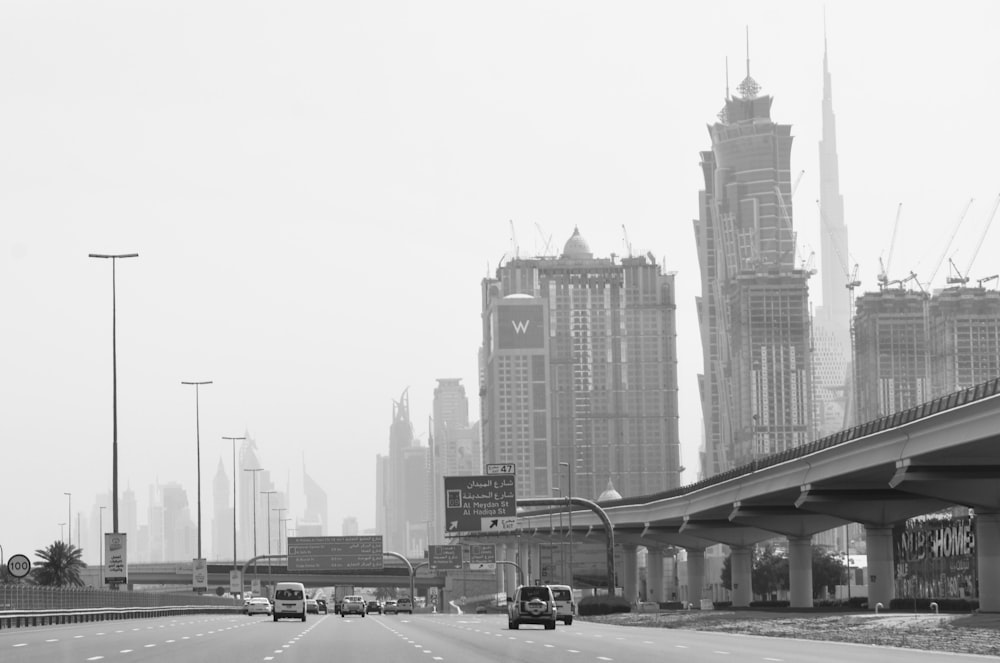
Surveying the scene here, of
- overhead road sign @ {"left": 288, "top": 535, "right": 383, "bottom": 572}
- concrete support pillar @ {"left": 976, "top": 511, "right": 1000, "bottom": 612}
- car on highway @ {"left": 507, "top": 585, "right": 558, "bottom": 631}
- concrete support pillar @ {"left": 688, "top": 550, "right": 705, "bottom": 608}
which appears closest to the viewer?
car on highway @ {"left": 507, "top": 585, "right": 558, "bottom": 631}

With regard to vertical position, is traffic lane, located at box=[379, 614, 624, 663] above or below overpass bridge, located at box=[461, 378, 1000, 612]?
below

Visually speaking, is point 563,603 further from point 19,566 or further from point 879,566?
point 19,566

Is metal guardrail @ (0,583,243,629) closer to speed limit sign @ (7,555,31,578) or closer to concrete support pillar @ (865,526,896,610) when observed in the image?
speed limit sign @ (7,555,31,578)

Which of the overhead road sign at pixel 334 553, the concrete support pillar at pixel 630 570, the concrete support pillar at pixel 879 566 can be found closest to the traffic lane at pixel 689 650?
the concrete support pillar at pixel 879 566

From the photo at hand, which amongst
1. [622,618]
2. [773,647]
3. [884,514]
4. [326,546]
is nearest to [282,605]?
[622,618]

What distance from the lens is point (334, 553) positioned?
151000mm

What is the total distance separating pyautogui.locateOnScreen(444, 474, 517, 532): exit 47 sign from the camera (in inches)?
3829

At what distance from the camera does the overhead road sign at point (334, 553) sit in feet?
493

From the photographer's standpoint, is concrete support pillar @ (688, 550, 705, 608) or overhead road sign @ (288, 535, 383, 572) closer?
concrete support pillar @ (688, 550, 705, 608)

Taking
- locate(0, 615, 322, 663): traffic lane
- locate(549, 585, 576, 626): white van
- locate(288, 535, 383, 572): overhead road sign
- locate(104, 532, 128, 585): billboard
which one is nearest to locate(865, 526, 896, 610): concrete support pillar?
locate(549, 585, 576, 626): white van

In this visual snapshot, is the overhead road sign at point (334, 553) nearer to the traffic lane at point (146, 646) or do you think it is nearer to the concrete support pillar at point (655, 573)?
the concrete support pillar at point (655, 573)

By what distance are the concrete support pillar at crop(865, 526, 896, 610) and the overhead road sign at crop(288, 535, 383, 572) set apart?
216 ft

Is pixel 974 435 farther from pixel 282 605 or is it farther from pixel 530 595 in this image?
pixel 282 605

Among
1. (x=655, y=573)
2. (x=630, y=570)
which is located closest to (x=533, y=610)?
(x=630, y=570)
